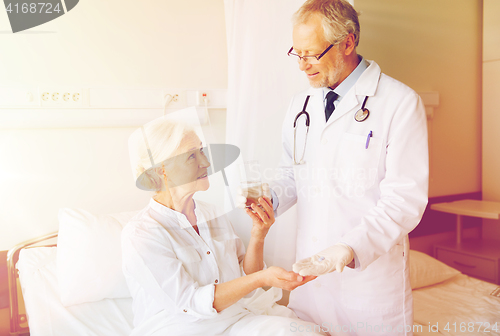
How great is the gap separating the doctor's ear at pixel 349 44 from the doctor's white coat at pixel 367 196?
89 mm

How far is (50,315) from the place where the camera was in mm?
1438

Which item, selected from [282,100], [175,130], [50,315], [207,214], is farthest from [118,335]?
[282,100]

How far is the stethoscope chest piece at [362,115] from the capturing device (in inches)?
50.7

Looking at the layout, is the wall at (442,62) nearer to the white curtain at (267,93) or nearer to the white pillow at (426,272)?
the white pillow at (426,272)

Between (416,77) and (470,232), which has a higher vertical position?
(416,77)

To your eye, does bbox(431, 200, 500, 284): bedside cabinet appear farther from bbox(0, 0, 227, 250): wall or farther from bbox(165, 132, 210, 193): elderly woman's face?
bbox(165, 132, 210, 193): elderly woman's face

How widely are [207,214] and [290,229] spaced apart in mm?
560

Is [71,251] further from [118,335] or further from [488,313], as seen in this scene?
[488,313]

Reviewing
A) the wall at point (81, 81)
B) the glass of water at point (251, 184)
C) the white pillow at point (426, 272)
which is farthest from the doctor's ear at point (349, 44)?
the white pillow at point (426, 272)

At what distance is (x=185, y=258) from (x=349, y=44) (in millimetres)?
879

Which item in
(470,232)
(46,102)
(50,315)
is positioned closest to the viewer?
→ (50,315)

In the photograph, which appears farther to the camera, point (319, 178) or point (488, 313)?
point (488, 313)

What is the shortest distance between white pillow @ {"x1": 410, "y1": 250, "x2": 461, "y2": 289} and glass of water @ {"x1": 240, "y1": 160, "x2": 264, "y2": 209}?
1.37 metres

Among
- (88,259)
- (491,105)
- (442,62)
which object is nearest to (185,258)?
(88,259)
